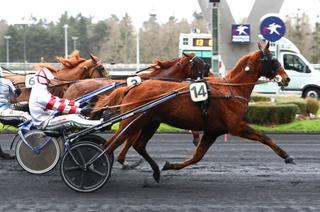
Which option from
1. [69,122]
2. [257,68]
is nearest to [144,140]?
[69,122]

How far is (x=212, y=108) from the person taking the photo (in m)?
7.37

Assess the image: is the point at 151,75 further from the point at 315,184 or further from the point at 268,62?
the point at 315,184

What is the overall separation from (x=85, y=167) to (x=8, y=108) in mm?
3002

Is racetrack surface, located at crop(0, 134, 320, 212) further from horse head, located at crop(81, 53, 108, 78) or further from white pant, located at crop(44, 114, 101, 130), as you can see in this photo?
horse head, located at crop(81, 53, 108, 78)

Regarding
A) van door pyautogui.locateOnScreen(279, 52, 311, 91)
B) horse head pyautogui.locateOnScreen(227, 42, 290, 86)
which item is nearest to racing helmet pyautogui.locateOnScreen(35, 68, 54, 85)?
horse head pyautogui.locateOnScreen(227, 42, 290, 86)

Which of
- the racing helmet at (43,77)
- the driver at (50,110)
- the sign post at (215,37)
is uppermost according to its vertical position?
the sign post at (215,37)

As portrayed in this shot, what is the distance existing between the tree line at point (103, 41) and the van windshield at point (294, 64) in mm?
35634

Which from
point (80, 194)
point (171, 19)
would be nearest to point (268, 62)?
point (80, 194)

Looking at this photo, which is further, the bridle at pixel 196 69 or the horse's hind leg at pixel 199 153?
the bridle at pixel 196 69

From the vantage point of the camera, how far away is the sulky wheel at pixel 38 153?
828cm

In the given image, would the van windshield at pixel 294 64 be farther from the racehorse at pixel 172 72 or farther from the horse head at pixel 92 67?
the racehorse at pixel 172 72

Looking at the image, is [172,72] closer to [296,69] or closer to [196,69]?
[196,69]

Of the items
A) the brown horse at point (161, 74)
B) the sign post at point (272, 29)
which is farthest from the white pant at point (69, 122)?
the sign post at point (272, 29)

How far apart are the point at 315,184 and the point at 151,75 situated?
11.8 feet
